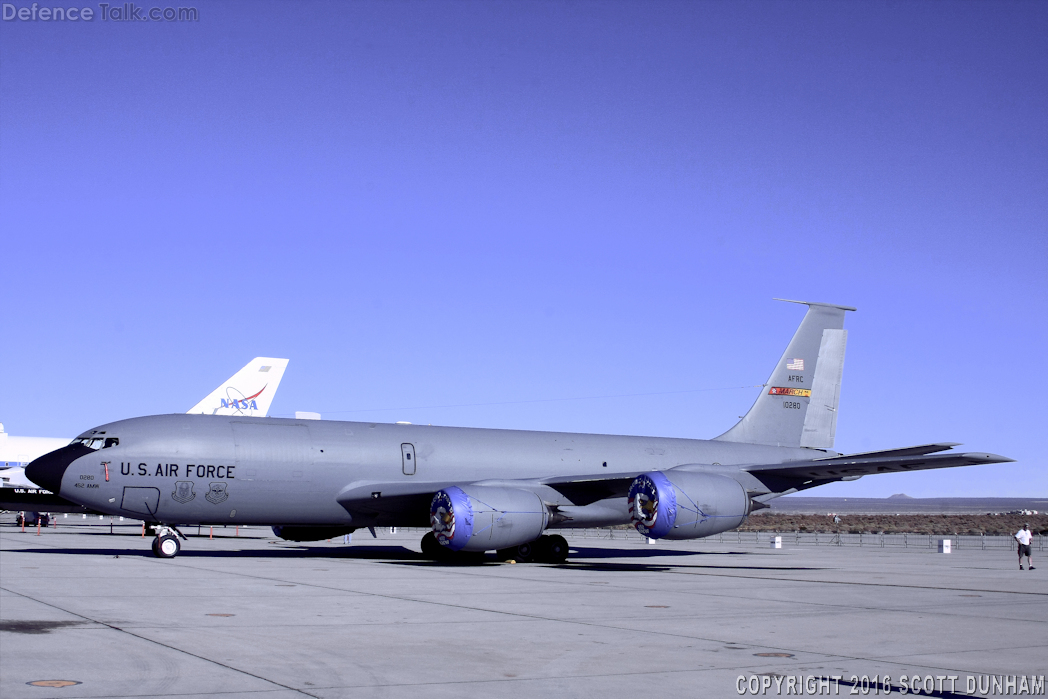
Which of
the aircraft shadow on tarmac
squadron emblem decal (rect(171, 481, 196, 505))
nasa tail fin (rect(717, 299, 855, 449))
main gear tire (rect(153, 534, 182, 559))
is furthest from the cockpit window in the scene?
nasa tail fin (rect(717, 299, 855, 449))

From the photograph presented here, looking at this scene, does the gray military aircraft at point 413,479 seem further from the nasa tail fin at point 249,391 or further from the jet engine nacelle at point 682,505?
the nasa tail fin at point 249,391

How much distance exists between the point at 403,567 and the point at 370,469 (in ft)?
13.3

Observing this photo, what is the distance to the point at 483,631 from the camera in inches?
514

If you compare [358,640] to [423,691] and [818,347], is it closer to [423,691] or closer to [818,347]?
[423,691]

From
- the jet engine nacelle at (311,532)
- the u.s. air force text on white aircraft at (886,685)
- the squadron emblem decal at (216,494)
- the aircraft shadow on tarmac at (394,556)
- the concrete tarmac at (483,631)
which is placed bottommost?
the aircraft shadow on tarmac at (394,556)

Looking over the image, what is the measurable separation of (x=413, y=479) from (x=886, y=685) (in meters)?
21.1

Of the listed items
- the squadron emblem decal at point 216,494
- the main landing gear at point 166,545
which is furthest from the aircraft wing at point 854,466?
the main landing gear at point 166,545

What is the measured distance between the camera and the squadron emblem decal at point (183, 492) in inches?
1043

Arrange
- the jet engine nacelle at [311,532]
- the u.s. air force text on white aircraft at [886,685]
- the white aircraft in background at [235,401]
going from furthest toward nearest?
1. the white aircraft in background at [235,401]
2. the jet engine nacelle at [311,532]
3. the u.s. air force text on white aircraft at [886,685]

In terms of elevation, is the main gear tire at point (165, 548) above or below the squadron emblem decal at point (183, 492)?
below

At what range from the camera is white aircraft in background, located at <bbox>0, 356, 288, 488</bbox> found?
55.8 m

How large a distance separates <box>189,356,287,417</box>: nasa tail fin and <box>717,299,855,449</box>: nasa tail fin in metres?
29.3

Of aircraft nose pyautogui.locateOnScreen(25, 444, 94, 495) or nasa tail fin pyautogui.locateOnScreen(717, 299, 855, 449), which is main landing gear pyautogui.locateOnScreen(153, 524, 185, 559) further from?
nasa tail fin pyautogui.locateOnScreen(717, 299, 855, 449)

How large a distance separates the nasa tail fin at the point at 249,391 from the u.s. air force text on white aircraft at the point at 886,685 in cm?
4889
